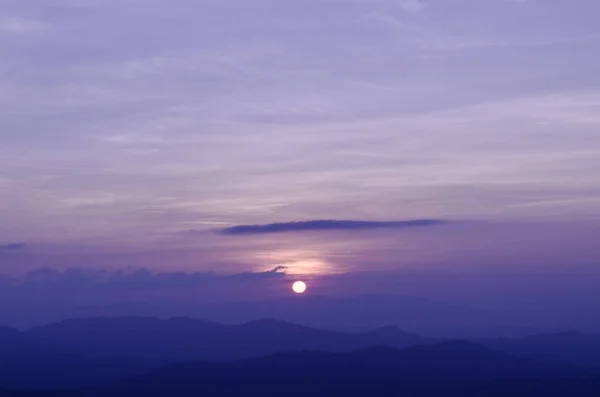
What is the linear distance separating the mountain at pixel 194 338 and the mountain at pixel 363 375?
9929mm

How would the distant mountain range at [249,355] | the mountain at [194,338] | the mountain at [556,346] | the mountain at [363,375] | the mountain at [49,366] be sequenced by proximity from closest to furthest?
the mountain at [363,375] → the distant mountain range at [249,355] → the mountain at [49,366] → the mountain at [556,346] → the mountain at [194,338]

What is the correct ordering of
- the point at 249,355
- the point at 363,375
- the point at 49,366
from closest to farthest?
the point at 363,375 < the point at 249,355 < the point at 49,366

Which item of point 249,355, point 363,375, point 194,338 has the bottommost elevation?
point 194,338

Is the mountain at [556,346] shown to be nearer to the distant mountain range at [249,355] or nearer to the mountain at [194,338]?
the distant mountain range at [249,355]

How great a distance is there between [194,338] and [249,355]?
28.0 metres

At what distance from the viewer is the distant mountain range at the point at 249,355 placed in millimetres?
107000

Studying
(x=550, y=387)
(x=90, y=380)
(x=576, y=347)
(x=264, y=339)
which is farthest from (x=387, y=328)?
(x=90, y=380)

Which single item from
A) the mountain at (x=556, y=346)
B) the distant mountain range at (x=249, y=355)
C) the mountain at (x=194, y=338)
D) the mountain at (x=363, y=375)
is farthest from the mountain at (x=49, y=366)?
the mountain at (x=556, y=346)

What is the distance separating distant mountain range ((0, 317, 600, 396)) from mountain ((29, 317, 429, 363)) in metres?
0.19

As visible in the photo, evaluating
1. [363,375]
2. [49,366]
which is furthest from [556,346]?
Result: [49,366]

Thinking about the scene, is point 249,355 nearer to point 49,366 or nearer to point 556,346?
point 49,366

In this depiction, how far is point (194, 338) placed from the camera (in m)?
148

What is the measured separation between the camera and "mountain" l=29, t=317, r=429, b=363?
13000cm

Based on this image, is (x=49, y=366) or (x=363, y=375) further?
(x=49, y=366)
